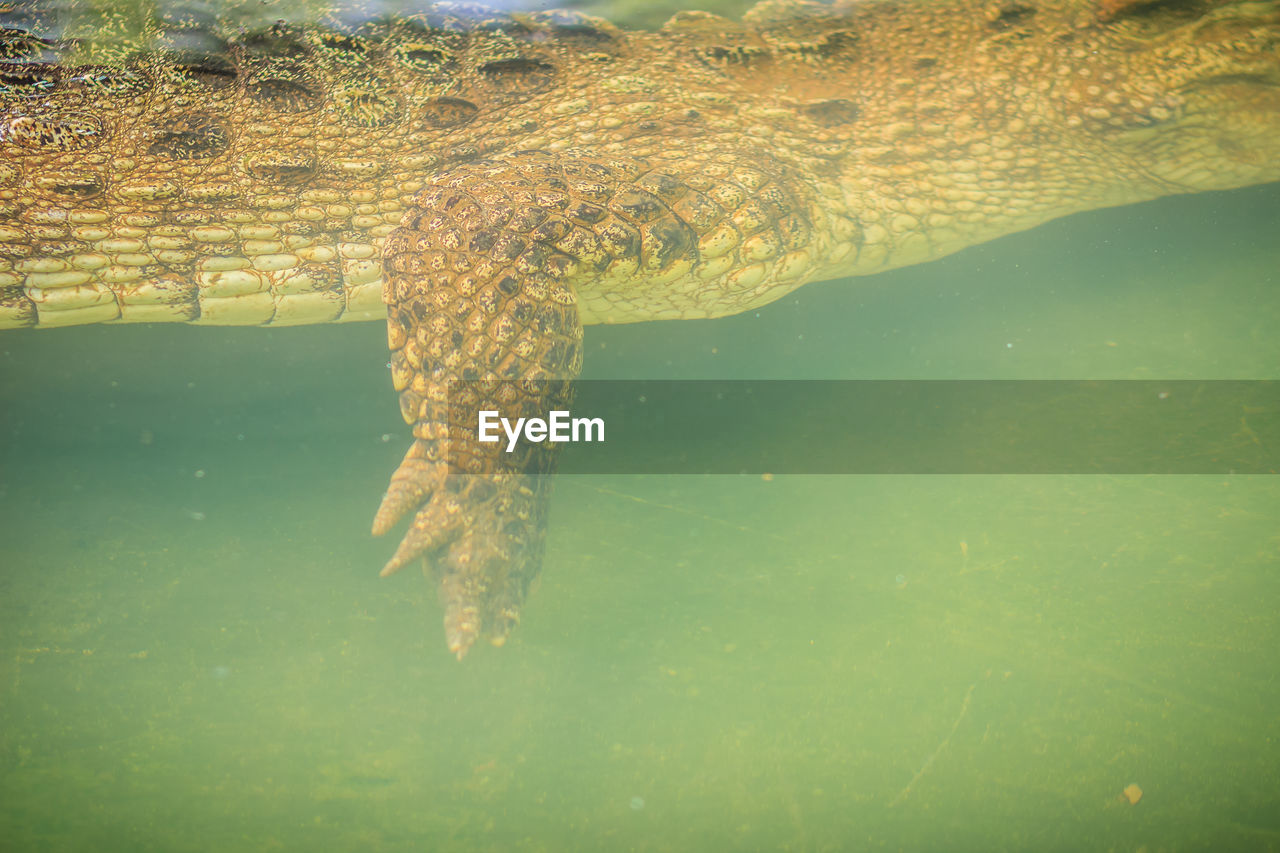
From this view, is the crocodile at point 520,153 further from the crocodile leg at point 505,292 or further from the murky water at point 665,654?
the murky water at point 665,654

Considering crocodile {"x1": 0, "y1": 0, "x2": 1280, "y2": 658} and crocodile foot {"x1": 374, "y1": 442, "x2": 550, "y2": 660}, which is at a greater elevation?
crocodile {"x1": 0, "y1": 0, "x2": 1280, "y2": 658}

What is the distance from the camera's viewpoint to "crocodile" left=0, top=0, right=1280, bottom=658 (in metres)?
1.33

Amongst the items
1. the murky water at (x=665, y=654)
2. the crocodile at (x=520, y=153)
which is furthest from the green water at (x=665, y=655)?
the crocodile at (x=520, y=153)

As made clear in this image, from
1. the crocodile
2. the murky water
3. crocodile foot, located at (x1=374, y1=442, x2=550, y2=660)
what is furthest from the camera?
the crocodile

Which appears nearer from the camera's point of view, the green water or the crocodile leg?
the green water

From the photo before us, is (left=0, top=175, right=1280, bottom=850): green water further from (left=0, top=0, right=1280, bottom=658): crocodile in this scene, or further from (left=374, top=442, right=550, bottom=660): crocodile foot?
(left=0, top=0, right=1280, bottom=658): crocodile

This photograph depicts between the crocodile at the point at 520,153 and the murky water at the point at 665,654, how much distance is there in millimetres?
257

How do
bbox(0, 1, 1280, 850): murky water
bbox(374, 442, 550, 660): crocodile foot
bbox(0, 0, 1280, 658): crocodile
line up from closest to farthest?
1. bbox(0, 1, 1280, 850): murky water
2. bbox(374, 442, 550, 660): crocodile foot
3. bbox(0, 0, 1280, 658): crocodile

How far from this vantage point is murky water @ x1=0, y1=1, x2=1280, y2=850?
979 millimetres

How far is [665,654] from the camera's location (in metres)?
1.17

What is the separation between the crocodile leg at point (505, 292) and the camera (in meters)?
1.26

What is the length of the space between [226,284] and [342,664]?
2.90 feet

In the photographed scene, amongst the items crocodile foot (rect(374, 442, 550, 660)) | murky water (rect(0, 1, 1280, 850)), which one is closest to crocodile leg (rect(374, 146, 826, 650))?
crocodile foot (rect(374, 442, 550, 660))

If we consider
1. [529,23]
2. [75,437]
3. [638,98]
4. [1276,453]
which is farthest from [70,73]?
[1276,453]
